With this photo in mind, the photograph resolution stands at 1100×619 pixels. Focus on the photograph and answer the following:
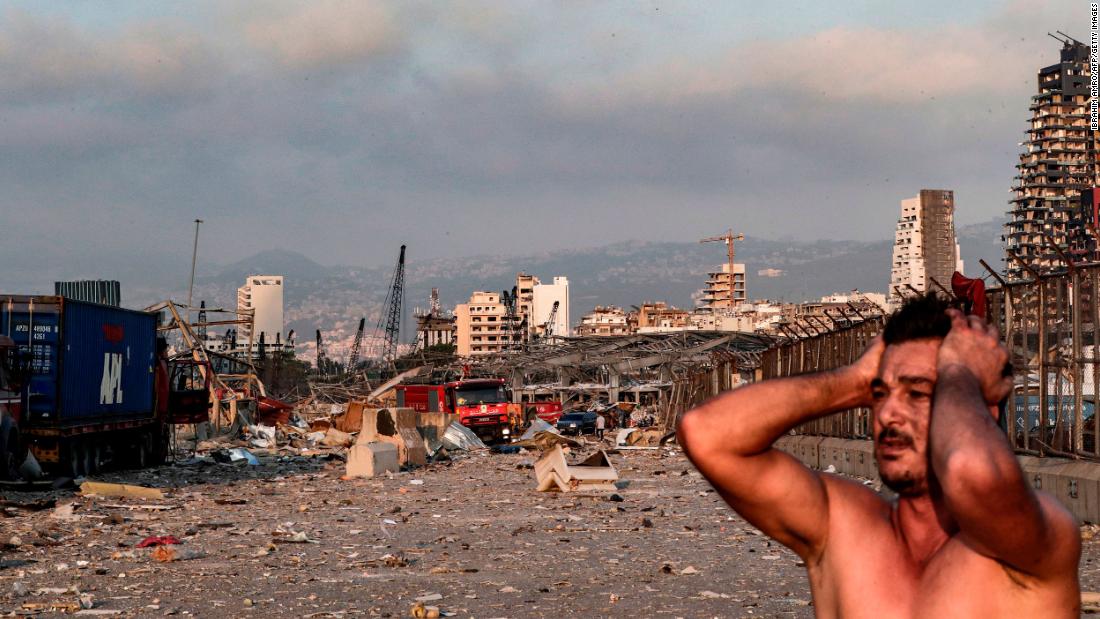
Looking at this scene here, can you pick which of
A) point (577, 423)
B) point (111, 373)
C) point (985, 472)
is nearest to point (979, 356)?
point (985, 472)

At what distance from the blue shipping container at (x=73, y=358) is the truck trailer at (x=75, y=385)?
0.02 m

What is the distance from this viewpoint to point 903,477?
103 inches

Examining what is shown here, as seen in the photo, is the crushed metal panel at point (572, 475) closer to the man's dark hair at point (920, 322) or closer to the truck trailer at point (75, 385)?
the truck trailer at point (75, 385)

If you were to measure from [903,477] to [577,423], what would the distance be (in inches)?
2210

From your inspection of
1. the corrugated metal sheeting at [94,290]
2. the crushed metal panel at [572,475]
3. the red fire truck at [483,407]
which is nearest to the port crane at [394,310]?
the corrugated metal sheeting at [94,290]

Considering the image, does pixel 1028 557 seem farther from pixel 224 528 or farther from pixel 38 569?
A: pixel 224 528

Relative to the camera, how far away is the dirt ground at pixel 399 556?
1048 cm

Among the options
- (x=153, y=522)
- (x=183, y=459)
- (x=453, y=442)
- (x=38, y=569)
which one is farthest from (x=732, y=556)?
(x=453, y=442)

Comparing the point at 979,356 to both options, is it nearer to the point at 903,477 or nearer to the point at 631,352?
the point at 903,477

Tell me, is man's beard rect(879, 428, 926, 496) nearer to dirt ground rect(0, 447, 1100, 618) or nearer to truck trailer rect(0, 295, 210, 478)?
dirt ground rect(0, 447, 1100, 618)

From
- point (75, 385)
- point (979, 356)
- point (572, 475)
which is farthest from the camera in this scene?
point (75, 385)

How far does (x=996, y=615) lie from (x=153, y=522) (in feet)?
54.9

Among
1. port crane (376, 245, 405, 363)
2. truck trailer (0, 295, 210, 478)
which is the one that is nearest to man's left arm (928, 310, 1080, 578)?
truck trailer (0, 295, 210, 478)

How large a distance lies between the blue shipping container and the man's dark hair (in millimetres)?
24174
